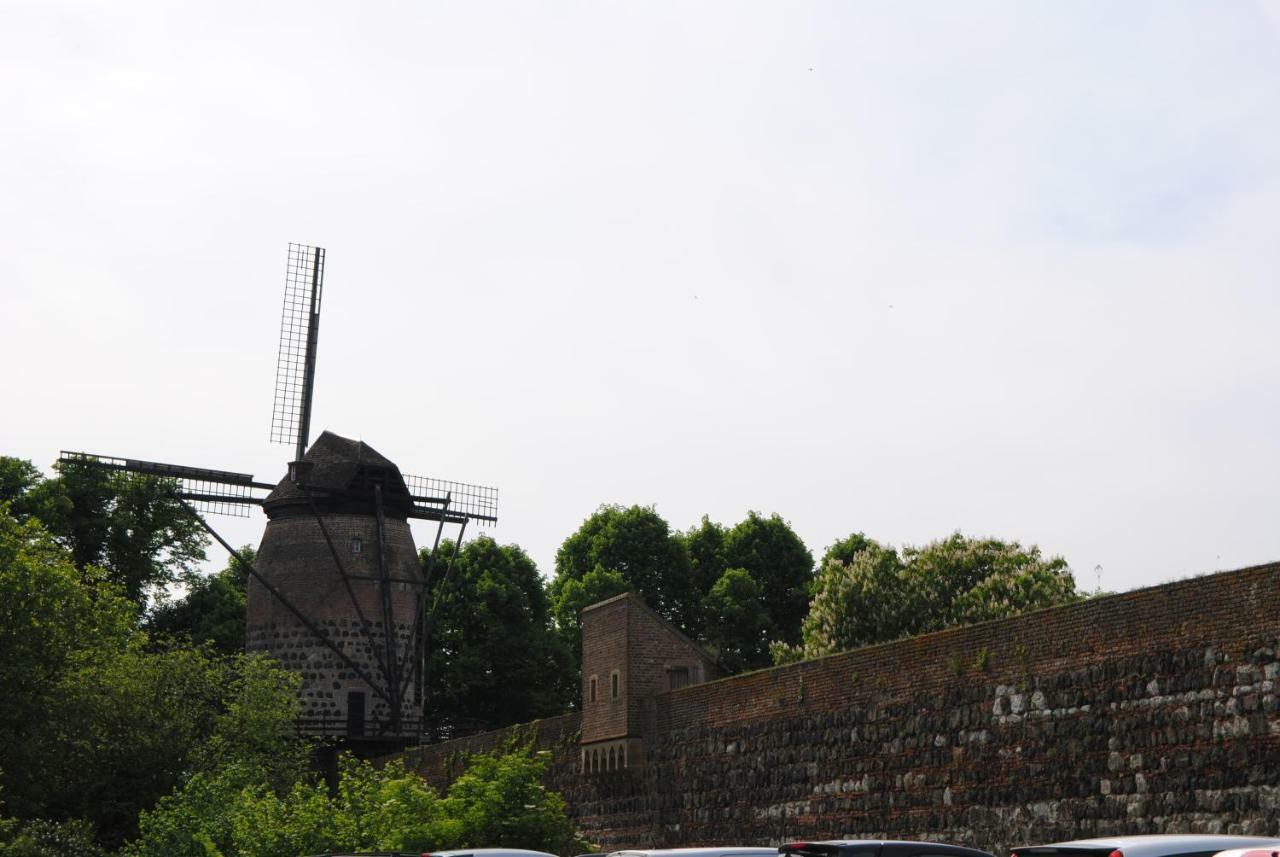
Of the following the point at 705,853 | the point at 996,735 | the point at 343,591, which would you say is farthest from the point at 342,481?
the point at 705,853

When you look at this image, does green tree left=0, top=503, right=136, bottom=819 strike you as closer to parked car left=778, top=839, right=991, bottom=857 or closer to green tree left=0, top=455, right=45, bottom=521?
green tree left=0, top=455, right=45, bottom=521

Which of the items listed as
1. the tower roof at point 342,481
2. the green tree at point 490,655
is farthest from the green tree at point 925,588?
the green tree at point 490,655

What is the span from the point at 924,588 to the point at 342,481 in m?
18.6

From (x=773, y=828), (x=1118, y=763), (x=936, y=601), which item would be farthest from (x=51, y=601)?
(x=1118, y=763)

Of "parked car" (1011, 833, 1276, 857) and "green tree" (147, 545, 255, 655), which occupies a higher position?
"green tree" (147, 545, 255, 655)

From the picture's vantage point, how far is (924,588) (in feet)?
134

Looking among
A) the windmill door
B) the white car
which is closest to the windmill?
the windmill door

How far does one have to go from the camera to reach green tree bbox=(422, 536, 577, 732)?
56938mm

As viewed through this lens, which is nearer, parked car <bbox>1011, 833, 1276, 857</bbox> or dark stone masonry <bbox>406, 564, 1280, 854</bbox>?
parked car <bbox>1011, 833, 1276, 857</bbox>

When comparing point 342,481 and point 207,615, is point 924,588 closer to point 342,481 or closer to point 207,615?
point 342,481

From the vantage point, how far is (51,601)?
115 ft

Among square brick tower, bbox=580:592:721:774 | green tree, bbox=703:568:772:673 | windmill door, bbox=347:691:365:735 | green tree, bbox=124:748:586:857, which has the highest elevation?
green tree, bbox=703:568:772:673

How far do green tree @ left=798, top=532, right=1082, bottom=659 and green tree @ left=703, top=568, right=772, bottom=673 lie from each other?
1490 cm

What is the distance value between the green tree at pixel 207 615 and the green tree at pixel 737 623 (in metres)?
17.2
